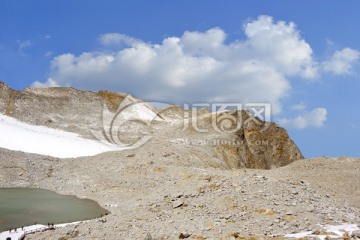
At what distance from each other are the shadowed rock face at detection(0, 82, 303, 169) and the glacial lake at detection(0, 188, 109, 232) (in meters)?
17.0

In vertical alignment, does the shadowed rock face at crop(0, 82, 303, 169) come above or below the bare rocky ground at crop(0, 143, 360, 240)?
above

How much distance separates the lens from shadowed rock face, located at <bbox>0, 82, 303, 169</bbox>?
4703 cm

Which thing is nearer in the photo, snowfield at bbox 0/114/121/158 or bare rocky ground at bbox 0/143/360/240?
bare rocky ground at bbox 0/143/360/240

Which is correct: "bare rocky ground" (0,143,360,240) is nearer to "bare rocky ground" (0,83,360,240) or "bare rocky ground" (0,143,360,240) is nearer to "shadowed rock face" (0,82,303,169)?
"bare rocky ground" (0,83,360,240)

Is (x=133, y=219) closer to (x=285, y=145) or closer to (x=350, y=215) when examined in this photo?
(x=350, y=215)

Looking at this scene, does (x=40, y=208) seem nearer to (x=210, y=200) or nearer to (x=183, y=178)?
(x=183, y=178)

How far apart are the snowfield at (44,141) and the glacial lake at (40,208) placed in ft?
33.4

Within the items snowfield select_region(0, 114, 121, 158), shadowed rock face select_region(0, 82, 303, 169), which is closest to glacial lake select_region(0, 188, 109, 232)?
snowfield select_region(0, 114, 121, 158)

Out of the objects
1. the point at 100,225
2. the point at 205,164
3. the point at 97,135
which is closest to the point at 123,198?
the point at 100,225

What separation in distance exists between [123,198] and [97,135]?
23.5m

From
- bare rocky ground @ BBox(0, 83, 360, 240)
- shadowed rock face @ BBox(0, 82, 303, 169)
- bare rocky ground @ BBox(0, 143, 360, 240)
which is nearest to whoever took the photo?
bare rocky ground @ BBox(0, 143, 360, 240)

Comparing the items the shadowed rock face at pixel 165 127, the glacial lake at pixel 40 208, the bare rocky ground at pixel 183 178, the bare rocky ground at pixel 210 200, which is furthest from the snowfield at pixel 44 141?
the glacial lake at pixel 40 208

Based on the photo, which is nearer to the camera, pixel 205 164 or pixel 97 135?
pixel 205 164

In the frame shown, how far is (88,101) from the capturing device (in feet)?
199
